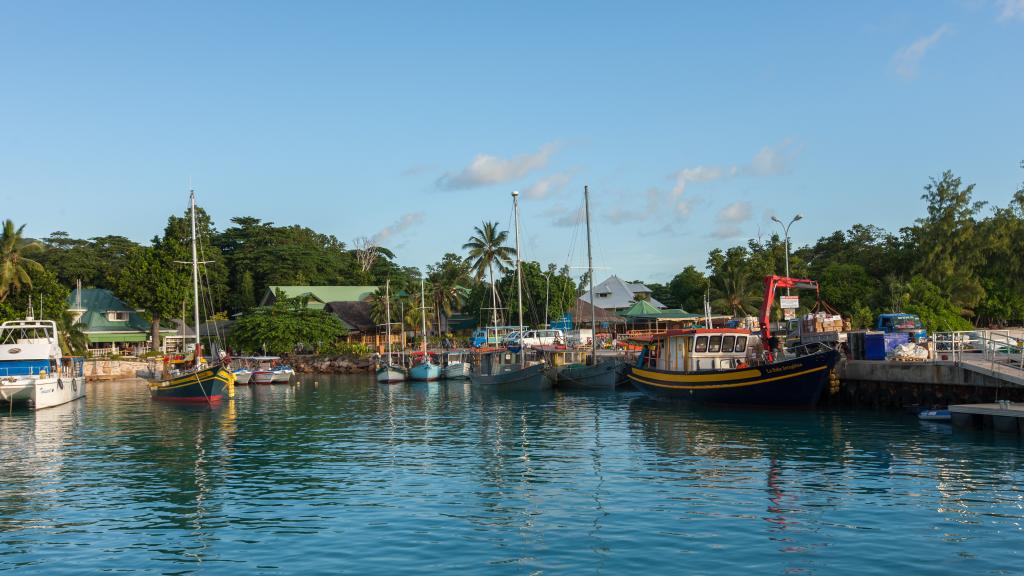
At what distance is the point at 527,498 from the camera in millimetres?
18797

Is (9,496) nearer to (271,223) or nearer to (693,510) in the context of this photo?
(693,510)

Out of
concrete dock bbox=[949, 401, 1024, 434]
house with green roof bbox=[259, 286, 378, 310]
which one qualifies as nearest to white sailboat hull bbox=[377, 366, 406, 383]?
house with green roof bbox=[259, 286, 378, 310]

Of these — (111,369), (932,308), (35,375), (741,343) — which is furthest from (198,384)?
(932,308)

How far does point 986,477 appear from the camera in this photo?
768 inches

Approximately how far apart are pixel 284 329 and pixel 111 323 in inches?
818

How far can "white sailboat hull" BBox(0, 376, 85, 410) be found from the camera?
45.2 meters

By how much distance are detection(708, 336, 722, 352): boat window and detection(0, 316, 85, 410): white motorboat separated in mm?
36632

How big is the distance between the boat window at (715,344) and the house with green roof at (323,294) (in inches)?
2687

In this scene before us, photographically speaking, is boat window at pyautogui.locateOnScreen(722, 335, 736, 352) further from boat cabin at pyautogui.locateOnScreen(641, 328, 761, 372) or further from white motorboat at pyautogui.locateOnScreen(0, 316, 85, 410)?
white motorboat at pyautogui.locateOnScreen(0, 316, 85, 410)

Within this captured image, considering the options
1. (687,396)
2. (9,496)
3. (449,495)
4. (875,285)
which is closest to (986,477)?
(449,495)

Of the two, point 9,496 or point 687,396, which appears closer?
point 9,496

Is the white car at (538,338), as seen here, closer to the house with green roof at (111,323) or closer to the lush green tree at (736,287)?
→ the lush green tree at (736,287)

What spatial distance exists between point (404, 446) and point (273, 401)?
85.8 ft

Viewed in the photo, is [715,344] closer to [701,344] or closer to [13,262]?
[701,344]
